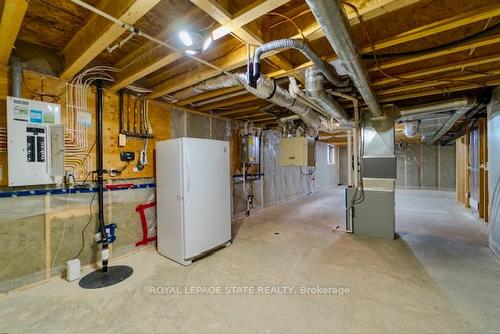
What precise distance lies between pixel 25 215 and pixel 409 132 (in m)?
6.31

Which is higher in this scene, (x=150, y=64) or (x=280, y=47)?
(x=150, y=64)

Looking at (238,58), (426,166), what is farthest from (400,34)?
(426,166)

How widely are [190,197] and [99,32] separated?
1812 millimetres

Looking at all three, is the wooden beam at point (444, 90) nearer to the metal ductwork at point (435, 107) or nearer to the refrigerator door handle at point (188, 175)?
the metal ductwork at point (435, 107)

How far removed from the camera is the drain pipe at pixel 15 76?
84.6 inches

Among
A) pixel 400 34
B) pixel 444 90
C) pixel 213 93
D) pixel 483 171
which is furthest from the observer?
pixel 483 171

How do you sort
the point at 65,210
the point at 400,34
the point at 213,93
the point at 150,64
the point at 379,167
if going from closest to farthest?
the point at 400,34
the point at 150,64
the point at 65,210
the point at 213,93
the point at 379,167

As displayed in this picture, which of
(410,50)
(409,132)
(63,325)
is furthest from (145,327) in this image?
(409,132)

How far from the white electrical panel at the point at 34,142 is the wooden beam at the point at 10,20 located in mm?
508

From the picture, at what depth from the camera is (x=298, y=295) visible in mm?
2068

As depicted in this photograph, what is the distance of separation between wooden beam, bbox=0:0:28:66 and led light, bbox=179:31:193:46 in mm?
898

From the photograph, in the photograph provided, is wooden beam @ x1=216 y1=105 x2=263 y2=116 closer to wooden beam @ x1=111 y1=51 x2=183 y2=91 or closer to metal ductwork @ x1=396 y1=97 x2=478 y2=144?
wooden beam @ x1=111 y1=51 x2=183 y2=91

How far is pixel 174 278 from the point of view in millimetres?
2406

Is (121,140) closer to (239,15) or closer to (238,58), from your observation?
(238,58)
